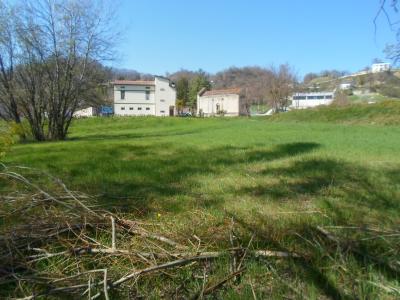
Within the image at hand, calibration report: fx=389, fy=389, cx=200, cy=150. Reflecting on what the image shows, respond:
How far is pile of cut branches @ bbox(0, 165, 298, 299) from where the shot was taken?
242 centimetres

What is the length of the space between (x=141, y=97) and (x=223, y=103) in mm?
20647

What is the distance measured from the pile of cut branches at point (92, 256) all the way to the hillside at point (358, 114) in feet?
114

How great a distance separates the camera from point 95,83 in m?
27.6

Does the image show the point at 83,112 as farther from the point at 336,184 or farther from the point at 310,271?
the point at 310,271

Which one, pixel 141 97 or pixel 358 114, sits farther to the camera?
pixel 141 97

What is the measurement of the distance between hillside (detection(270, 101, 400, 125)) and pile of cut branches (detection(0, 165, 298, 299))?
114 feet

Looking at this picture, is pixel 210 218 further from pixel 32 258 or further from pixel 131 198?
pixel 32 258

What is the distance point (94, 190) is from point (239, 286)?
10.7ft

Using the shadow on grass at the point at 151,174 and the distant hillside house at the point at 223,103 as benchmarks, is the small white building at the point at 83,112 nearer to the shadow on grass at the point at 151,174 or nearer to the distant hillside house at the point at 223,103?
the shadow on grass at the point at 151,174

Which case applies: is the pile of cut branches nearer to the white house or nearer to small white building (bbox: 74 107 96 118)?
small white building (bbox: 74 107 96 118)

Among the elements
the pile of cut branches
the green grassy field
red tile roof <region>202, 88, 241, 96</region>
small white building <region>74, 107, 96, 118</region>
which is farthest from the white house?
the pile of cut branches

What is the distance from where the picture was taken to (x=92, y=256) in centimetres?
285

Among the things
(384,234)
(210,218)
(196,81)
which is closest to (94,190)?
(210,218)

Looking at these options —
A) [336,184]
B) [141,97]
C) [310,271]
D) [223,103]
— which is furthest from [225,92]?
[310,271]
